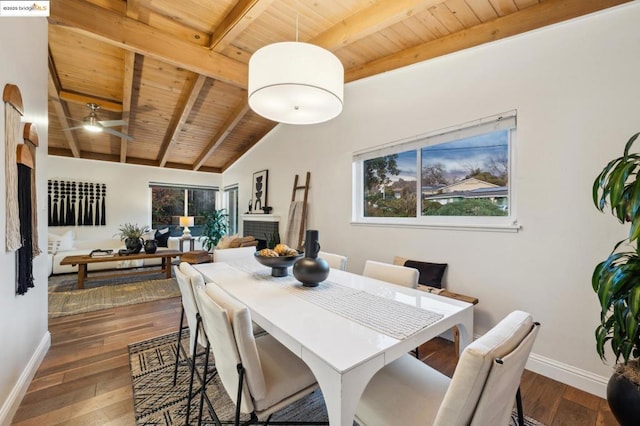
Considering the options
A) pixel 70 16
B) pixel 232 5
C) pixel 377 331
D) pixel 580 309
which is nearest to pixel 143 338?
pixel 377 331

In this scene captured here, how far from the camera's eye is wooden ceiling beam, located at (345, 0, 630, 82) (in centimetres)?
184

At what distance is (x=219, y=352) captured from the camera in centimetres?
121

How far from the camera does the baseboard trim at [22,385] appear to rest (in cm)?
149

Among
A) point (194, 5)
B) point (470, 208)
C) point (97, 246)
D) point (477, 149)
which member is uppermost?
point (194, 5)

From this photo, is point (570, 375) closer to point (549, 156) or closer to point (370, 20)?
point (549, 156)

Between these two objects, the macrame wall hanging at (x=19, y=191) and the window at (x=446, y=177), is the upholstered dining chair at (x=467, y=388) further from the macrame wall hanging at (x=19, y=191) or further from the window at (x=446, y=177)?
the macrame wall hanging at (x=19, y=191)

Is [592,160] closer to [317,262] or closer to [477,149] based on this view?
[477,149]

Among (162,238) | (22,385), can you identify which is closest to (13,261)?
(22,385)

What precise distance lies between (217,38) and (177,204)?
211 inches

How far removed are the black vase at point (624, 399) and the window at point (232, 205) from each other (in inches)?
261

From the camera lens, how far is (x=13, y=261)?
1623 millimetres

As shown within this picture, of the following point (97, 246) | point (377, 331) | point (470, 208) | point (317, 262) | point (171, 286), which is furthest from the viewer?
point (97, 246)

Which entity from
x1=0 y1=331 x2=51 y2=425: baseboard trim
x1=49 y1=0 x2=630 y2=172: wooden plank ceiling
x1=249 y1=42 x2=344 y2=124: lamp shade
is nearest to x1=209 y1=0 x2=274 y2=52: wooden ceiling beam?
x1=49 y1=0 x2=630 y2=172: wooden plank ceiling

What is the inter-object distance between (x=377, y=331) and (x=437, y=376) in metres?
0.42
